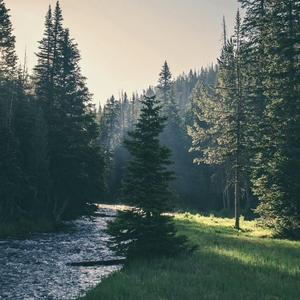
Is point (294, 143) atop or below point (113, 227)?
atop

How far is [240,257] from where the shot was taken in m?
18.4

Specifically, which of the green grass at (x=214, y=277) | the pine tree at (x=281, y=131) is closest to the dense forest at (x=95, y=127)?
the pine tree at (x=281, y=131)

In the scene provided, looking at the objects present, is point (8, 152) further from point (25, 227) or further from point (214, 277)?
point (214, 277)

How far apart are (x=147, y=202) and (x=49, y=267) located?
562 centimetres

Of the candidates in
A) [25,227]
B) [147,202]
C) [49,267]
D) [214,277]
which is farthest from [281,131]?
[25,227]

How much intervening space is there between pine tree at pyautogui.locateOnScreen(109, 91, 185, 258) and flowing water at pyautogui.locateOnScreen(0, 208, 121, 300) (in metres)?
1.71

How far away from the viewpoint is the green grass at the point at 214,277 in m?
12.9

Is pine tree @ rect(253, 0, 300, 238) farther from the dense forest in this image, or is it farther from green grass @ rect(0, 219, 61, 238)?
green grass @ rect(0, 219, 61, 238)

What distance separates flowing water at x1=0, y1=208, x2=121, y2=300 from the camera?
15.6m

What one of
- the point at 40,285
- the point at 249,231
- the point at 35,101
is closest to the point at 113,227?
the point at 40,285

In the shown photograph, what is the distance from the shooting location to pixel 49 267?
19953mm

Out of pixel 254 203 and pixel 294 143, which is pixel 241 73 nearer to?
pixel 294 143

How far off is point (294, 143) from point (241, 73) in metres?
11.5

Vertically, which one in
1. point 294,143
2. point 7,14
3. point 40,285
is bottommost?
point 40,285
